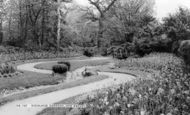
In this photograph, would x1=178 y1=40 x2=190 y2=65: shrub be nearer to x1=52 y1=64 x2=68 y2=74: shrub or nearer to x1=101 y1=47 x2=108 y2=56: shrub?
x1=52 y1=64 x2=68 y2=74: shrub

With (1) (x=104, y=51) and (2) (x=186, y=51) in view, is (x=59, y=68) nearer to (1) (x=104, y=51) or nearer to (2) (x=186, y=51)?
(2) (x=186, y=51)

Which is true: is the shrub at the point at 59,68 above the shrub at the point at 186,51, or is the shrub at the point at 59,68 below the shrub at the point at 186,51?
below

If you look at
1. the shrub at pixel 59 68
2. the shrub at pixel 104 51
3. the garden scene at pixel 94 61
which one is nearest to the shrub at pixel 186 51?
the garden scene at pixel 94 61

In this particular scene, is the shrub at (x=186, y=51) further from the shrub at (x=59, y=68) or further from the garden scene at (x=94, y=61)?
the shrub at (x=59, y=68)

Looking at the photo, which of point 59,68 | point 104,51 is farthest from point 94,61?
point 59,68

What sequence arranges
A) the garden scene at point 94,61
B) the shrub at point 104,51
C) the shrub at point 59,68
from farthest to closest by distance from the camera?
1. the shrub at point 104,51
2. the shrub at point 59,68
3. the garden scene at point 94,61

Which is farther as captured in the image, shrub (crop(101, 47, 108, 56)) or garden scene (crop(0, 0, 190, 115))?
shrub (crop(101, 47, 108, 56))

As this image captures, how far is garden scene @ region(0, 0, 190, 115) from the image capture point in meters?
4.60

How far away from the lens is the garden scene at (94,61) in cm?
460

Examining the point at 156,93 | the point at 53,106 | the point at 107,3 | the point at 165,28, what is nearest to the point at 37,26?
the point at 107,3

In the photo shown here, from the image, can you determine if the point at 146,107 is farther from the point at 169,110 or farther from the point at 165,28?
the point at 165,28

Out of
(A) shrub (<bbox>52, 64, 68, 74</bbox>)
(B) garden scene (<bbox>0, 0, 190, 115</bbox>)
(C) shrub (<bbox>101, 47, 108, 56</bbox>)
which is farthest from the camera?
(C) shrub (<bbox>101, 47, 108, 56</bbox>)

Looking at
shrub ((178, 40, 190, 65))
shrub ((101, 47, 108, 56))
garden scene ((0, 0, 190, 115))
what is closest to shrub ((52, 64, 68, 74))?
garden scene ((0, 0, 190, 115))

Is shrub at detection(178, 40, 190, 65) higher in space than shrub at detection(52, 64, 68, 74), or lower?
higher
